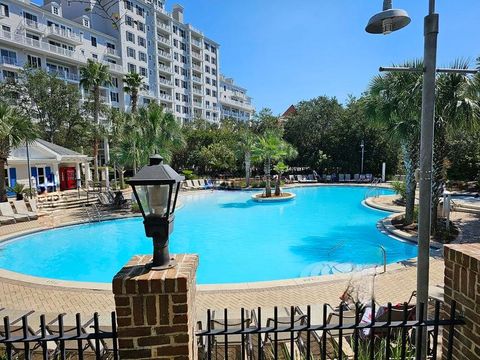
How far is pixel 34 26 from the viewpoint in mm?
35375

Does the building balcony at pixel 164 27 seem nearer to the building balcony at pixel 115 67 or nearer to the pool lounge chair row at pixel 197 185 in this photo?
the building balcony at pixel 115 67

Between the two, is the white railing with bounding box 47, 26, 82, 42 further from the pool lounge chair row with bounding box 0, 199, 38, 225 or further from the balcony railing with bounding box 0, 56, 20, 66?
the pool lounge chair row with bounding box 0, 199, 38, 225

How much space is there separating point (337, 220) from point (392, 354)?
46.9ft

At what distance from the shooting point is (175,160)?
38594mm

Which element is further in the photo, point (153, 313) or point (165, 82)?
point (165, 82)

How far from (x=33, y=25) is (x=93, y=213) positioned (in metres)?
29.9

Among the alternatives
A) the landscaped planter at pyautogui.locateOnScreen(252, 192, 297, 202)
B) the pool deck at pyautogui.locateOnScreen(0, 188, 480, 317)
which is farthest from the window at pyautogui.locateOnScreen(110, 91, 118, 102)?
the pool deck at pyautogui.locateOnScreen(0, 188, 480, 317)

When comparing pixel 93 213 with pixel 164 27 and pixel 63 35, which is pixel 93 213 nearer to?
pixel 63 35

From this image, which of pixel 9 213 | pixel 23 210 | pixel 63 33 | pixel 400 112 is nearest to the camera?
pixel 400 112

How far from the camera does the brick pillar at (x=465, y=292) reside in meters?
2.18

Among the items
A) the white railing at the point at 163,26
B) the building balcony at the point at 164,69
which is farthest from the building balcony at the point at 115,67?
the white railing at the point at 163,26

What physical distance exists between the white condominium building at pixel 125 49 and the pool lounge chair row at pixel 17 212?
12974 mm

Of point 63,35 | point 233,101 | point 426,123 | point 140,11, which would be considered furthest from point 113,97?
point 426,123

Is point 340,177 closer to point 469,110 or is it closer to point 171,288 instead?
point 469,110
